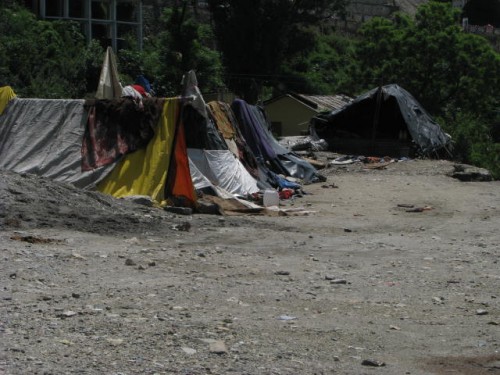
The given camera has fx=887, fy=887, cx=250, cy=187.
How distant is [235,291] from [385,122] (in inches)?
884

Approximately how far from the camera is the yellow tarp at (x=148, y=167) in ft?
46.2

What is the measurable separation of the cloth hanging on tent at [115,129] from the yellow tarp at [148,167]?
134mm

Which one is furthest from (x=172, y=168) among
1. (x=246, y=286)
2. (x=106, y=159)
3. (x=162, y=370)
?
(x=162, y=370)

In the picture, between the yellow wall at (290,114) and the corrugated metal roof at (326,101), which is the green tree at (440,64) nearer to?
the corrugated metal roof at (326,101)

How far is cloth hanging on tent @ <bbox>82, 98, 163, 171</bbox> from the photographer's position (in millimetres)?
14641

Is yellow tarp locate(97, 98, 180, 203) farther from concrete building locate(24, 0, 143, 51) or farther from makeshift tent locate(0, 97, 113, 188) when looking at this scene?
concrete building locate(24, 0, 143, 51)

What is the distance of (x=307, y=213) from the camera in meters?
14.4

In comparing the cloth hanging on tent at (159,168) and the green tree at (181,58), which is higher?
the green tree at (181,58)

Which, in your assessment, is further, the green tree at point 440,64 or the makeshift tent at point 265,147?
the green tree at point 440,64

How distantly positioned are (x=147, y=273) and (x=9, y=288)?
1.52 meters

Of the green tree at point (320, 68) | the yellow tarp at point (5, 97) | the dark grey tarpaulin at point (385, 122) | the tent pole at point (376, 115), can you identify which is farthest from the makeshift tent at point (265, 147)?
the green tree at point (320, 68)

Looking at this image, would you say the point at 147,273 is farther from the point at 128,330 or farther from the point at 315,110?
the point at 315,110

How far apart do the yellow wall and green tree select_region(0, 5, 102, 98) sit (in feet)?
25.1

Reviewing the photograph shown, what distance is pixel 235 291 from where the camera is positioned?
25.6 feet
